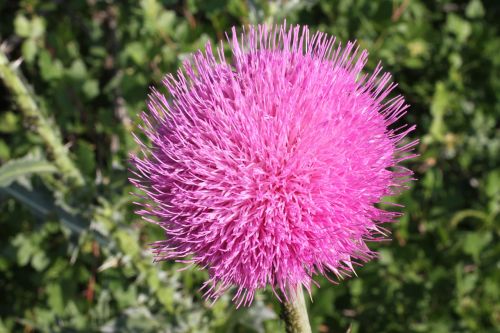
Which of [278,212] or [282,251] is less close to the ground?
[278,212]

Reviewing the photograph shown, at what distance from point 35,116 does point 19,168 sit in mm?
271

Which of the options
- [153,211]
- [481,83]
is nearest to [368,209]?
[153,211]

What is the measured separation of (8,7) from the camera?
12.9 feet

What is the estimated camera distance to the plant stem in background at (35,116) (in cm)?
232

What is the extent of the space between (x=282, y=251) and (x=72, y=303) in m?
1.88

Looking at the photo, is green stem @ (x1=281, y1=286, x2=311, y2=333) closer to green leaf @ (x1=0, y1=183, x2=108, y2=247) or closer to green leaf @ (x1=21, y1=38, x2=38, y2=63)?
green leaf @ (x1=0, y1=183, x2=108, y2=247)

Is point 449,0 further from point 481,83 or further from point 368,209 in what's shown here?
point 368,209

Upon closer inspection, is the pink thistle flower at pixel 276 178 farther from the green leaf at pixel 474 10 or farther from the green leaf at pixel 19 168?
the green leaf at pixel 474 10

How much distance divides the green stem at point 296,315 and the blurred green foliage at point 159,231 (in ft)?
1.97

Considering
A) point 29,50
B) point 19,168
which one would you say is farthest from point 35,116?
point 29,50

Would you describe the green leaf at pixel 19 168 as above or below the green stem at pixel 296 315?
above

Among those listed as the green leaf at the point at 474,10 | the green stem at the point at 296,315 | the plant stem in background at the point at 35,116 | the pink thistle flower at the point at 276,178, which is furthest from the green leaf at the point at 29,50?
the green leaf at the point at 474,10

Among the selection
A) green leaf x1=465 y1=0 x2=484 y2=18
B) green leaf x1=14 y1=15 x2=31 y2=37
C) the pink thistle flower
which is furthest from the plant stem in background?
green leaf x1=465 y1=0 x2=484 y2=18

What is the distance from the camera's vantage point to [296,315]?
5.95 feet
